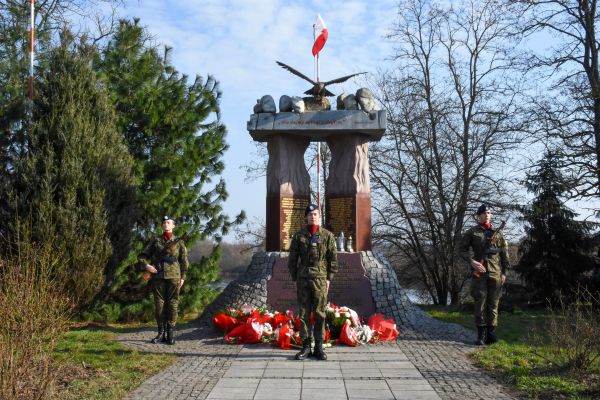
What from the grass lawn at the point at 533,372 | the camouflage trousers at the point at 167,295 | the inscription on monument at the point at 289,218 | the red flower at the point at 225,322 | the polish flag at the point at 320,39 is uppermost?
the polish flag at the point at 320,39

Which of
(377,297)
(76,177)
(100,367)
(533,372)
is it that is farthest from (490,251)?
(76,177)

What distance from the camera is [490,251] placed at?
8.41 m

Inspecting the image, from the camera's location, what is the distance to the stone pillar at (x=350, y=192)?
11086mm

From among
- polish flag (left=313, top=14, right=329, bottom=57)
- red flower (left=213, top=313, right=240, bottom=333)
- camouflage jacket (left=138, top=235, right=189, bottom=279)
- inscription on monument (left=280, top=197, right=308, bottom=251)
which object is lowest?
red flower (left=213, top=313, right=240, bottom=333)

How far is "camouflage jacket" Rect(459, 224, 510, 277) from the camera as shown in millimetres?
8414

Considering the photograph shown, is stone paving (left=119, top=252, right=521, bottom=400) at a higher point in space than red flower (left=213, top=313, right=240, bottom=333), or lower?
lower

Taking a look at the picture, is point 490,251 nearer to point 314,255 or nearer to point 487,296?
point 487,296

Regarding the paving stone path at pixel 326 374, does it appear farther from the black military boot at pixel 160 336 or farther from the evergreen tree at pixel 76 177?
the evergreen tree at pixel 76 177

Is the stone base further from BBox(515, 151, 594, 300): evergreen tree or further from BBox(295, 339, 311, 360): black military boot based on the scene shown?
BBox(515, 151, 594, 300): evergreen tree

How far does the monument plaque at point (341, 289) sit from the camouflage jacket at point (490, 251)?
6.68 ft

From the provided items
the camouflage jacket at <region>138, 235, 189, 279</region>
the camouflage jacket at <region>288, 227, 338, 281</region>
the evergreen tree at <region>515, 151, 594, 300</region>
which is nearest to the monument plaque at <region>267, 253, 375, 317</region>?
the camouflage jacket at <region>138, 235, 189, 279</region>

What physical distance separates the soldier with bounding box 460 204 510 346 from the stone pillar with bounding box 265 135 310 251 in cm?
373

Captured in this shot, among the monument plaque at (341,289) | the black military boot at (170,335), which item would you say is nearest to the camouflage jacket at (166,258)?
the black military boot at (170,335)

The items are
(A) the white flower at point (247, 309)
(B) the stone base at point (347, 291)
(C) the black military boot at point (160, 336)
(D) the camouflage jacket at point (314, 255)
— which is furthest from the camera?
(B) the stone base at point (347, 291)
